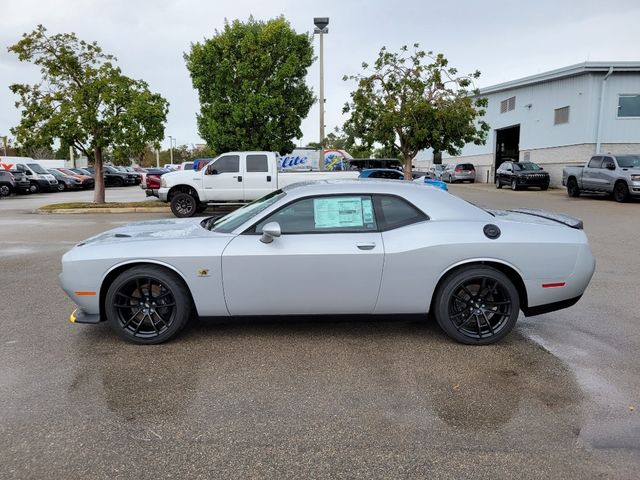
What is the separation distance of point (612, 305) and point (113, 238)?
17.4 feet

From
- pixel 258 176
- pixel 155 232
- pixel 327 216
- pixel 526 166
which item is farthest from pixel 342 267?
pixel 526 166

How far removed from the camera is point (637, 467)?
2.76 m

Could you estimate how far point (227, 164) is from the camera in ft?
49.3

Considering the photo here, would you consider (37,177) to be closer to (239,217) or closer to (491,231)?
(239,217)

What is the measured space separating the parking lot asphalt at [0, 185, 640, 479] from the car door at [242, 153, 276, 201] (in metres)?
9.63

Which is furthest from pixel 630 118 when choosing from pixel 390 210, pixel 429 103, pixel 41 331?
pixel 41 331

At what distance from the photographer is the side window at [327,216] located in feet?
14.7

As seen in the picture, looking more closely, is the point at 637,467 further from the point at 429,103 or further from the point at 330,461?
the point at 429,103

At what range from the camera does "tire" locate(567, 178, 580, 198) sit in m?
22.2

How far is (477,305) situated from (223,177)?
11528mm

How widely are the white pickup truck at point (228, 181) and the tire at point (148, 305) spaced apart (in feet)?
34.6

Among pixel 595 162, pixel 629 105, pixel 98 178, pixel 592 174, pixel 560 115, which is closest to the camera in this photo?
pixel 98 178

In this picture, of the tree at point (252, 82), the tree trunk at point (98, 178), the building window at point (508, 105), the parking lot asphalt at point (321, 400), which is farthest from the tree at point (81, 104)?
the building window at point (508, 105)

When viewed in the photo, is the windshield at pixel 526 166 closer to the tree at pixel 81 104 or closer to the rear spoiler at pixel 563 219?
the tree at pixel 81 104
